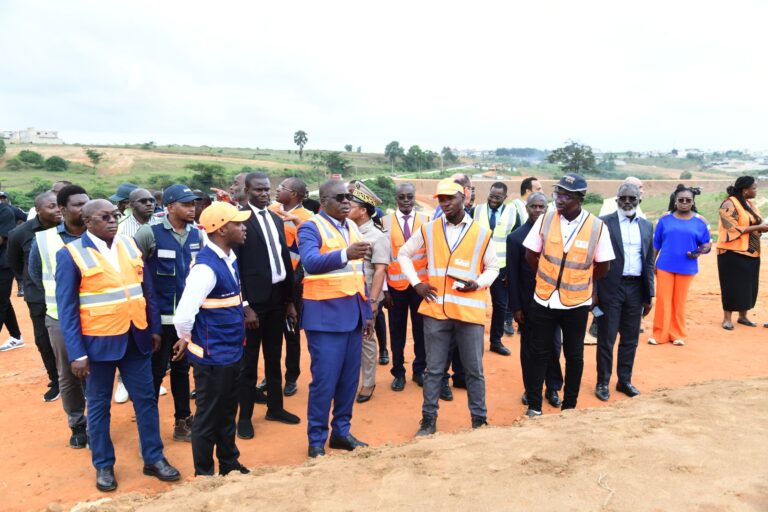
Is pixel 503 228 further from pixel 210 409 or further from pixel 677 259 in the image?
pixel 210 409

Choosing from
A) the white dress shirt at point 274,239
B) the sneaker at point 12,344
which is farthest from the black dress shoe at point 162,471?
the sneaker at point 12,344

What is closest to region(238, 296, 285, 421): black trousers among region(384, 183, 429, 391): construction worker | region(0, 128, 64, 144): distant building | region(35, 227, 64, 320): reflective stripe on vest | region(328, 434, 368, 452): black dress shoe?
region(328, 434, 368, 452): black dress shoe

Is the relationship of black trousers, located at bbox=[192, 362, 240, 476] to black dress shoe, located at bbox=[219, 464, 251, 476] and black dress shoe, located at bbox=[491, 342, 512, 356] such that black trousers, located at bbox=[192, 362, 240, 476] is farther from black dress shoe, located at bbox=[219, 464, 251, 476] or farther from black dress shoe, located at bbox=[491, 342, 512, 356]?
black dress shoe, located at bbox=[491, 342, 512, 356]

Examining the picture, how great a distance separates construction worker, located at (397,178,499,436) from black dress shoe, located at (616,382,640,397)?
2082 millimetres

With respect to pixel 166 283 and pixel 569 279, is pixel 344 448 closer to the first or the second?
pixel 166 283

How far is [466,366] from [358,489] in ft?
5.71

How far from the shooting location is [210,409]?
11.4ft

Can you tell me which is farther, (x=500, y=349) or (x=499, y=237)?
(x=499, y=237)

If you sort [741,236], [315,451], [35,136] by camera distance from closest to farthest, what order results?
[315,451] < [741,236] < [35,136]

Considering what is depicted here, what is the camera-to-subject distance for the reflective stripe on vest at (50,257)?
4328mm

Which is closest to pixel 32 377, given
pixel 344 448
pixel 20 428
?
pixel 20 428

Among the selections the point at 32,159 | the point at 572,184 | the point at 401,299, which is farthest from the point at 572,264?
the point at 32,159

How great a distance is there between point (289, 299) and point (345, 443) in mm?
1355

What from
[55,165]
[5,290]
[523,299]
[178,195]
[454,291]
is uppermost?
[55,165]
